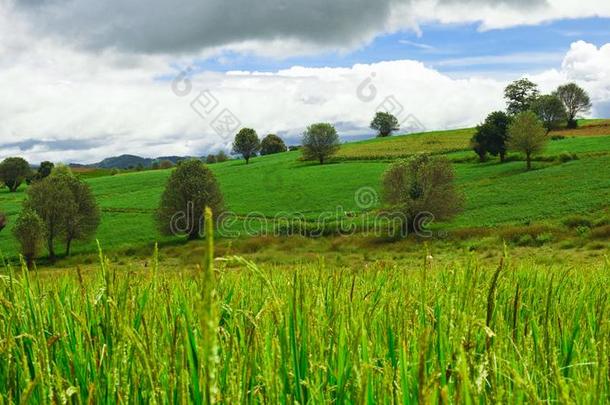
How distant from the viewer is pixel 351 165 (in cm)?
8844

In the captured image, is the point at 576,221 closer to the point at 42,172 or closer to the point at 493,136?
the point at 493,136

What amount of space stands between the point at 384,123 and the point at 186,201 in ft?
336

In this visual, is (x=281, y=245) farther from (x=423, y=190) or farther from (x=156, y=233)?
(x=156, y=233)

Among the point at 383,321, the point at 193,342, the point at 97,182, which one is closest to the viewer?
the point at 193,342

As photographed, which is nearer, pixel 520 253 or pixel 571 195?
pixel 520 253

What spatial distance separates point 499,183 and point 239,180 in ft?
142

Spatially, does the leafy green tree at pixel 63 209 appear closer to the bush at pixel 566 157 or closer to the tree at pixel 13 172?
the tree at pixel 13 172

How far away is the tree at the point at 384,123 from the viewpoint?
491 feet

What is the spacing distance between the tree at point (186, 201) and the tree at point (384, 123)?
9856 centimetres

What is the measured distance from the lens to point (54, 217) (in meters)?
55.6

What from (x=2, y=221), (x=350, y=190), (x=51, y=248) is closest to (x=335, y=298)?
(x=51, y=248)

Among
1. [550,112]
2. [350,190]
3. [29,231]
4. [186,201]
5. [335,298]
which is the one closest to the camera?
[335,298]

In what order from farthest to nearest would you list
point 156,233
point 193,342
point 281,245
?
point 156,233 < point 281,245 < point 193,342

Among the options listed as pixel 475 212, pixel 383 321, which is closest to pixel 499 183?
pixel 475 212
